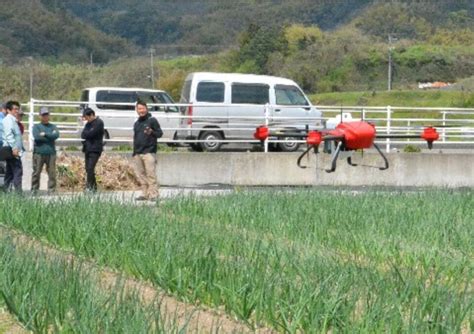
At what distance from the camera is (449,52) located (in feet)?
287

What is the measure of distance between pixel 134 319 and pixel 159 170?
1673 centimetres

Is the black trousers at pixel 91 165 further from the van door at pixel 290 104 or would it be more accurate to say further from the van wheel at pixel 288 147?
the van door at pixel 290 104

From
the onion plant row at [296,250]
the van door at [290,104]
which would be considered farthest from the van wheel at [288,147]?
the onion plant row at [296,250]

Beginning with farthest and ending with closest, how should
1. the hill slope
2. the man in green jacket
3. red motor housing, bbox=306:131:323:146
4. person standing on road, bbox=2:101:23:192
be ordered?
the hill slope, the man in green jacket, person standing on road, bbox=2:101:23:192, red motor housing, bbox=306:131:323:146

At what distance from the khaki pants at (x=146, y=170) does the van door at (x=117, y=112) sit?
746 cm

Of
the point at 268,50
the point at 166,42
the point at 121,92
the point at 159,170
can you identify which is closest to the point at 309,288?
the point at 159,170

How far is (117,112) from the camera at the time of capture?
27.9m

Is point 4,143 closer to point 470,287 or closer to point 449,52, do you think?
point 470,287

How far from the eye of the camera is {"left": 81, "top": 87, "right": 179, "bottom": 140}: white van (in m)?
26.3

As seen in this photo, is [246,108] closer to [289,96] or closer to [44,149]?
[289,96]

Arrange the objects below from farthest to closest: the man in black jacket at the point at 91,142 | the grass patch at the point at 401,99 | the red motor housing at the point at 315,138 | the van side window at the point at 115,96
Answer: the grass patch at the point at 401,99, the van side window at the point at 115,96, the man in black jacket at the point at 91,142, the red motor housing at the point at 315,138

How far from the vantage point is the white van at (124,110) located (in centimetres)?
2630

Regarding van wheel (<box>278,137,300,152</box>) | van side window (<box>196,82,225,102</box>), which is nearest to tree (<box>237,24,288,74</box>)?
van side window (<box>196,82,225,102</box>)

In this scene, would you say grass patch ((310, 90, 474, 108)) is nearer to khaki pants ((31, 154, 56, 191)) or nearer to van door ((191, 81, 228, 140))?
van door ((191, 81, 228, 140))
